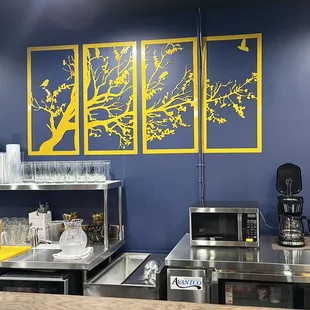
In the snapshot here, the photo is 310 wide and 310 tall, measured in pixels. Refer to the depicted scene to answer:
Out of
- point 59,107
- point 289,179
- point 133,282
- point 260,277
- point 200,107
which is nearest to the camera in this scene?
point 260,277

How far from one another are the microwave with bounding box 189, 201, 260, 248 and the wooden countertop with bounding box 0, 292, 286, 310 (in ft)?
5.44

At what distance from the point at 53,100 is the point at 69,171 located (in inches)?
27.5

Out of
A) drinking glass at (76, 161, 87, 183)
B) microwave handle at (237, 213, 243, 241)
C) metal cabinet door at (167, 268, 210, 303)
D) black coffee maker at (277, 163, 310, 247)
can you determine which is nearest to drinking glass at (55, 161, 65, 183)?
drinking glass at (76, 161, 87, 183)

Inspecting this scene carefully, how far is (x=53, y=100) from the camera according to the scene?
337cm

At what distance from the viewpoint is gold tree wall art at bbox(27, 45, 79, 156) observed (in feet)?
10.9

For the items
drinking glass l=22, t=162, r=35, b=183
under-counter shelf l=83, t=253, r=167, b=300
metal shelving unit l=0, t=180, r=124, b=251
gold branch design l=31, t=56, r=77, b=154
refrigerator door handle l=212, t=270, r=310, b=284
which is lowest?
under-counter shelf l=83, t=253, r=167, b=300

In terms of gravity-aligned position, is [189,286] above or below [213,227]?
below

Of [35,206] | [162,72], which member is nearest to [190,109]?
[162,72]

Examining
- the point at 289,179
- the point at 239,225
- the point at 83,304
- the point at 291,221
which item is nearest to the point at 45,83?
the point at 239,225

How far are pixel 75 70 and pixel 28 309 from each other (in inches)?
102

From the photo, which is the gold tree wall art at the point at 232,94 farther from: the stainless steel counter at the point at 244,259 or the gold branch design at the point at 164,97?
the stainless steel counter at the point at 244,259

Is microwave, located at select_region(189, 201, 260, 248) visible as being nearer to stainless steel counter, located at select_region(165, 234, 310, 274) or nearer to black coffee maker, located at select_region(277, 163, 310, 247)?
stainless steel counter, located at select_region(165, 234, 310, 274)

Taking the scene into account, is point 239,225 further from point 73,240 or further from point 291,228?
point 73,240

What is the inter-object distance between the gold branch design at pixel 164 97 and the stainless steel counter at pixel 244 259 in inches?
39.5
